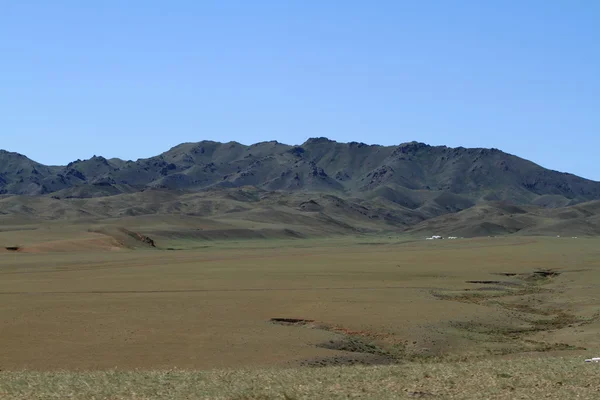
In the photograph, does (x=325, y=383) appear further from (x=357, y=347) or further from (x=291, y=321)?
(x=291, y=321)

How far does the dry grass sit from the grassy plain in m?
0.05

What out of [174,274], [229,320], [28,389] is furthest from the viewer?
[174,274]

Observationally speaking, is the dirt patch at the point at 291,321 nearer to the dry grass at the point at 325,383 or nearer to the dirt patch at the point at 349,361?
the dirt patch at the point at 349,361

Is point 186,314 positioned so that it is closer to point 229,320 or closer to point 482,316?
point 229,320

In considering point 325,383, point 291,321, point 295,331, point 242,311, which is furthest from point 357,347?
point 325,383

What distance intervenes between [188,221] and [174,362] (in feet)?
444

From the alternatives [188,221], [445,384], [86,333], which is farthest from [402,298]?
[188,221]

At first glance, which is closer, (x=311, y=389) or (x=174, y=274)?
(x=311, y=389)

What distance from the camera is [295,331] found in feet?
99.1

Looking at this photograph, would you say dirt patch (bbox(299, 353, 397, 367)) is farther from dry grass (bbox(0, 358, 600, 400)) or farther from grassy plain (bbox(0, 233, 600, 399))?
dry grass (bbox(0, 358, 600, 400))

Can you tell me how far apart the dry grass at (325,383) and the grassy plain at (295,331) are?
46 millimetres

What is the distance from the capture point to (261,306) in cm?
3700

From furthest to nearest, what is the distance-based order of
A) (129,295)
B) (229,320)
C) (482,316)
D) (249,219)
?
(249,219), (129,295), (482,316), (229,320)

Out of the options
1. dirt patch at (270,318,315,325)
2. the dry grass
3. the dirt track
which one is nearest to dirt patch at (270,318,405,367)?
dirt patch at (270,318,315,325)
